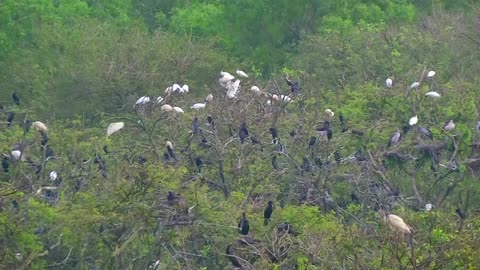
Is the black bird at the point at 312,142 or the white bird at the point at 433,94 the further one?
the white bird at the point at 433,94

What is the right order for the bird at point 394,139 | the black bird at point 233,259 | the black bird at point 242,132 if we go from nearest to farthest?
the black bird at point 233,259 < the black bird at point 242,132 < the bird at point 394,139

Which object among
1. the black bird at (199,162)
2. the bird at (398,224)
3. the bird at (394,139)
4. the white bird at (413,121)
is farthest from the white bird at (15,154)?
the white bird at (413,121)

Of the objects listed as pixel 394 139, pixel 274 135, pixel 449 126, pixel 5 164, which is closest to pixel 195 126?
pixel 274 135

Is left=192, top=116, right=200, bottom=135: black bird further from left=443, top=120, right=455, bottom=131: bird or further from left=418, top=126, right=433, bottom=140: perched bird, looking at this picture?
left=443, top=120, right=455, bottom=131: bird

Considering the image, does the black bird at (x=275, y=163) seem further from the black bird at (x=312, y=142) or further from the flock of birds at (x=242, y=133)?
the black bird at (x=312, y=142)

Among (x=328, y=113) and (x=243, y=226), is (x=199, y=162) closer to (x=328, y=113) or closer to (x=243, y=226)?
(x=243, y=226)

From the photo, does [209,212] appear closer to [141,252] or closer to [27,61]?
[141,252]

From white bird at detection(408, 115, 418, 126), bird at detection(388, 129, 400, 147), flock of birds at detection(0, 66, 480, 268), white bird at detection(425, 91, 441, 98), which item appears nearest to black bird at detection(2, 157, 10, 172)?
flock of birds at detection(0, 66, 480, 268)

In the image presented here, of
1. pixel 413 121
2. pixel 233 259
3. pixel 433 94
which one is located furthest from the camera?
pixel 433 94

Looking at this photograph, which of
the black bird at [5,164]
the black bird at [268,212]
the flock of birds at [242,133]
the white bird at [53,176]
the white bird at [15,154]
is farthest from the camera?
the white bird at [53,176]
